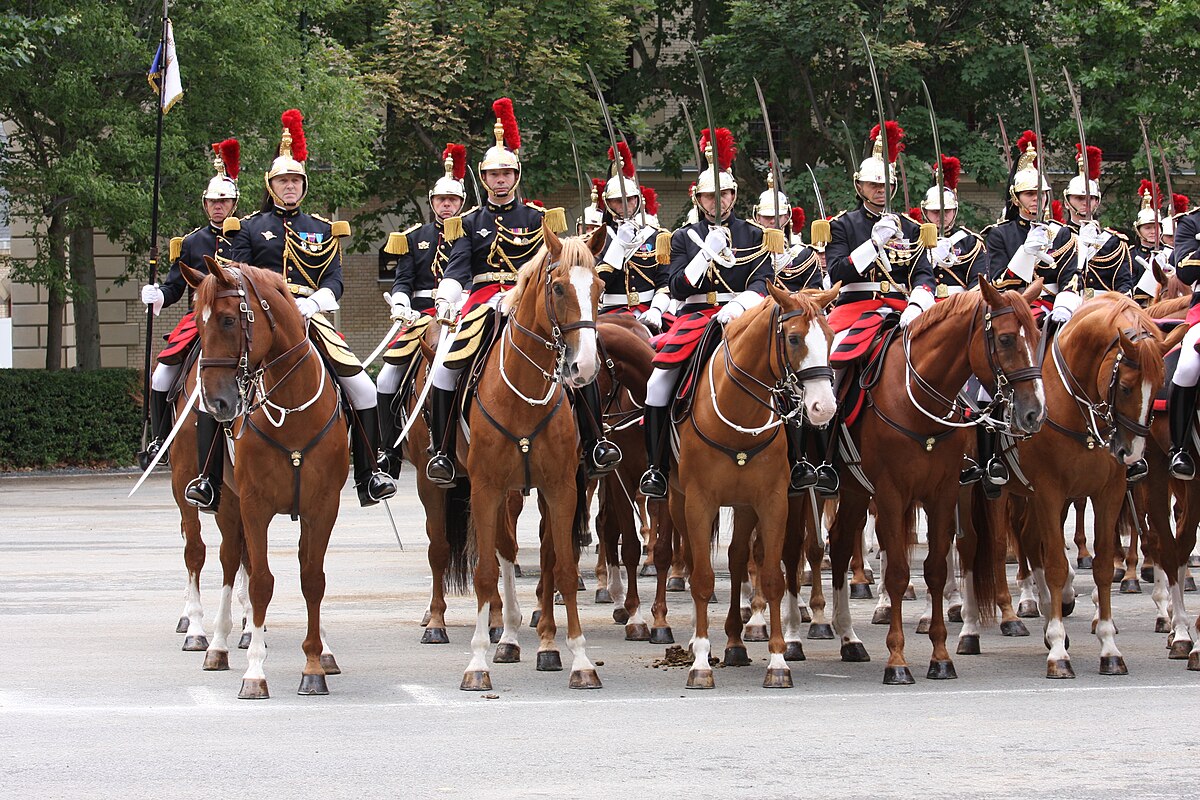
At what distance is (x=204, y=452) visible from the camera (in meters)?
10.8

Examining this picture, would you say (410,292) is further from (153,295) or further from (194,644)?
(194,644)

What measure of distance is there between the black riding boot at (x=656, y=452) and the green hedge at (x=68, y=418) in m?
21.3

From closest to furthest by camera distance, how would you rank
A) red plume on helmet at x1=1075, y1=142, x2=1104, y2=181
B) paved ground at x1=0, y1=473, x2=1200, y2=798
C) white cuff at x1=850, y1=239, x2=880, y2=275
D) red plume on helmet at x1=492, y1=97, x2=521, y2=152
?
paved ground at x1=0, y1=473, x2=1200, y2=798 < white cuff at x1=850, y1=239, x2=880, y2=275 < red plume on helmet at x1=492, y1=97, x2=521, y2=152 < red plume on helmet at x1=1075, y1=142, x2=1104, y2=181

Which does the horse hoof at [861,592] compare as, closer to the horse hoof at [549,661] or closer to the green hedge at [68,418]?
the horse hoof at [549,661]

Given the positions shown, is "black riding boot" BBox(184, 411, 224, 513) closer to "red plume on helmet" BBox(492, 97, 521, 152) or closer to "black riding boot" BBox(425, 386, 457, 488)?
"black riding boot" BBox(425, 386, 457, 488)

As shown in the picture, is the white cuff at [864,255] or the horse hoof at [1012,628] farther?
the horse hoof at [1012,628]

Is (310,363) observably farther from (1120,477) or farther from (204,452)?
(1120,477)

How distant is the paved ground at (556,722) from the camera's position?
7586mm

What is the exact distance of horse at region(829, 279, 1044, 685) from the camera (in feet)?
33.2

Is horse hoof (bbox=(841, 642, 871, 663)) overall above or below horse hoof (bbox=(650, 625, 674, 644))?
below

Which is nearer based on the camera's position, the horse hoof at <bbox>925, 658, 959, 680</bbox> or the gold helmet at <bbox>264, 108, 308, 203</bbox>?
the horse hoof at <bbox>925, 658, 959, 680</bbox>

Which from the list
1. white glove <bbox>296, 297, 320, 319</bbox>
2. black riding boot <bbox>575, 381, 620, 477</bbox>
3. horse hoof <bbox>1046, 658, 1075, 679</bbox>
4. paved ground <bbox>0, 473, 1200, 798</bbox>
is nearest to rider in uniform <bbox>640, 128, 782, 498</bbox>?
black riding boot <bbox>575, 381, 620, 477</bbox>

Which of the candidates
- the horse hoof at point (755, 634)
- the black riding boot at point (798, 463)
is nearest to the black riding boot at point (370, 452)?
the black riding boot at point (798, 463)

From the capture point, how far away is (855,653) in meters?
11.2
